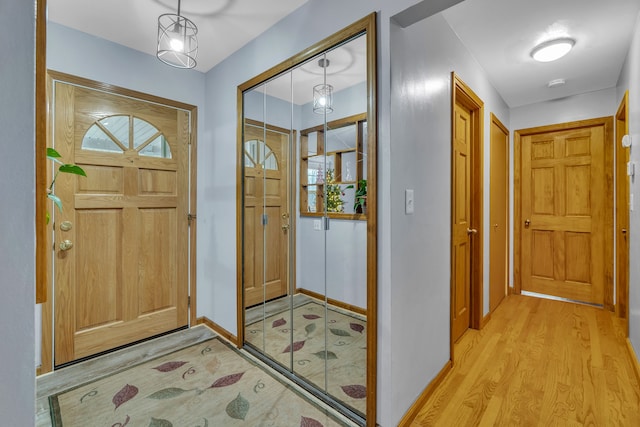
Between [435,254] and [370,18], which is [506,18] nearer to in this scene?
[370,18]

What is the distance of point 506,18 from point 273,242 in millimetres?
2264

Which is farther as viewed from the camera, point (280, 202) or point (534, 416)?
point (280, 202)

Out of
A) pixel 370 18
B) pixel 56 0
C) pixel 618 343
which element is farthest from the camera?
pixel 618 343

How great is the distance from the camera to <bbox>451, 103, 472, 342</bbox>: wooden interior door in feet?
8.18

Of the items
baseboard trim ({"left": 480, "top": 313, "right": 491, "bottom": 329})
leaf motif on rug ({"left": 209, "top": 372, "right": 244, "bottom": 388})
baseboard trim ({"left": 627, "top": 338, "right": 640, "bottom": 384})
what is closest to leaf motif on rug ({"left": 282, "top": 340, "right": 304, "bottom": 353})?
leaf motif on rug ({"left": 209, "top": 372, "right": 244, "bottom": 388})

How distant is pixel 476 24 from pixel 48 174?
3.16 meters

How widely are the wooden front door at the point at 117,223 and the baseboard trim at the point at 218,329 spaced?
0.47ft

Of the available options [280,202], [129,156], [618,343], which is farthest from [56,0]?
[618,343]

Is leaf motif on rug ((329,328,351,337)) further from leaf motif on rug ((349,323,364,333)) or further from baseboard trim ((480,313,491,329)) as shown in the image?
baseboard trim ((480,313,491,329))

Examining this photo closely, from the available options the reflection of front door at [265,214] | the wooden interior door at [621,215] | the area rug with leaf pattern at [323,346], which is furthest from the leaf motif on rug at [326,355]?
the wooden interior door at [621,215]

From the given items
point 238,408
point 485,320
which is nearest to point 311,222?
point 238,408

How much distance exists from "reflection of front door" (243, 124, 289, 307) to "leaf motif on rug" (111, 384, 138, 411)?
0.87 metres

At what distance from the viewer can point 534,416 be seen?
1.67m

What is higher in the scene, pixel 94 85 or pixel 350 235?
pixel 94 85
